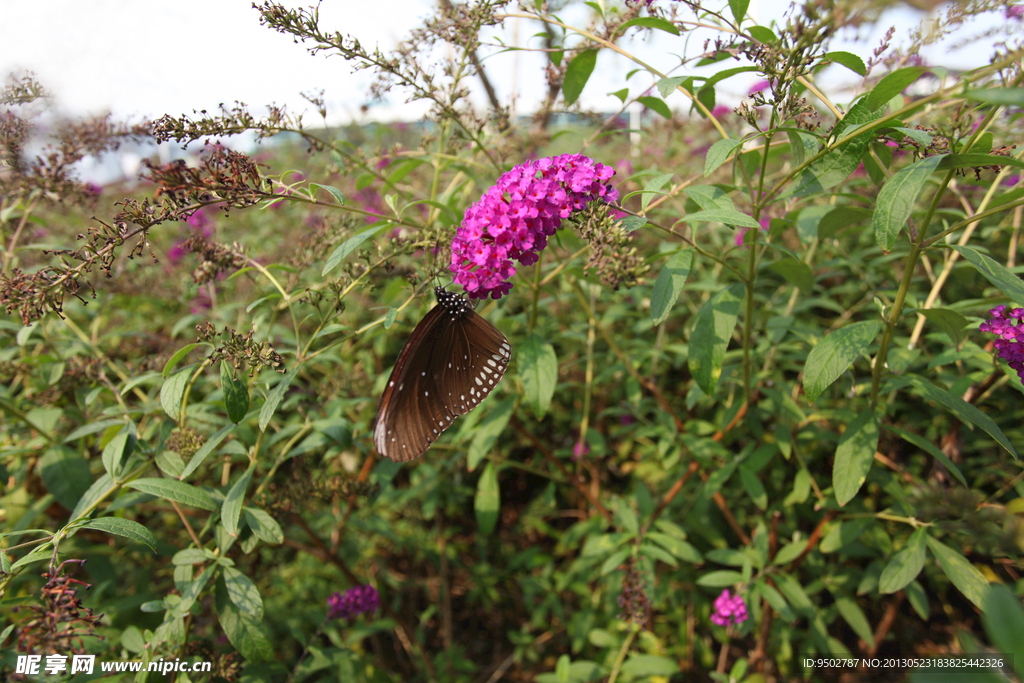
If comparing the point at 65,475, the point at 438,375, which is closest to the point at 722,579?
the point at 438,375

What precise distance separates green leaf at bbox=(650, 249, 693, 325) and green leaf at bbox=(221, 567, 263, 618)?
1.69 m

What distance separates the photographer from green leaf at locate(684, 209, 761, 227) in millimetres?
1368

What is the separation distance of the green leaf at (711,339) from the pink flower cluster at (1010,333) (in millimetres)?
776

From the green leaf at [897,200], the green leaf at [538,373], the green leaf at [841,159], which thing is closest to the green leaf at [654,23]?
the green leaf at [841,159]

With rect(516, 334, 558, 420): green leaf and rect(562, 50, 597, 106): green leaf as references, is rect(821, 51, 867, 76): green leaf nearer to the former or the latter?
rect(562, 50, 597, 106): green leaf

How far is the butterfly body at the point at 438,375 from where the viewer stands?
71.4 inches

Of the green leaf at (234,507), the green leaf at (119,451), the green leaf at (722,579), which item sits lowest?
the green leaf at (722,579)

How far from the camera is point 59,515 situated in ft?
7.91

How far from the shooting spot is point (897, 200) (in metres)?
1.38

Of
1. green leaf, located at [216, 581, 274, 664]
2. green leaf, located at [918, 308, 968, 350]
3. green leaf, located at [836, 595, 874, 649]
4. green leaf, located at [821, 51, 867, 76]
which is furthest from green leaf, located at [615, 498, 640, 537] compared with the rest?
green leaf, located at [821, 51, 867, 76]

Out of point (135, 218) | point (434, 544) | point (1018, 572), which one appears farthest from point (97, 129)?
point (1018, 572)

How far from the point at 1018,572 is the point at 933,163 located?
2.34 meters

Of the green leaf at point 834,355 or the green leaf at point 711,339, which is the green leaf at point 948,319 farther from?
the green leaf at point 711,339

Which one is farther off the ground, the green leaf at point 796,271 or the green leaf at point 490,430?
the green leaf at point 796,271
